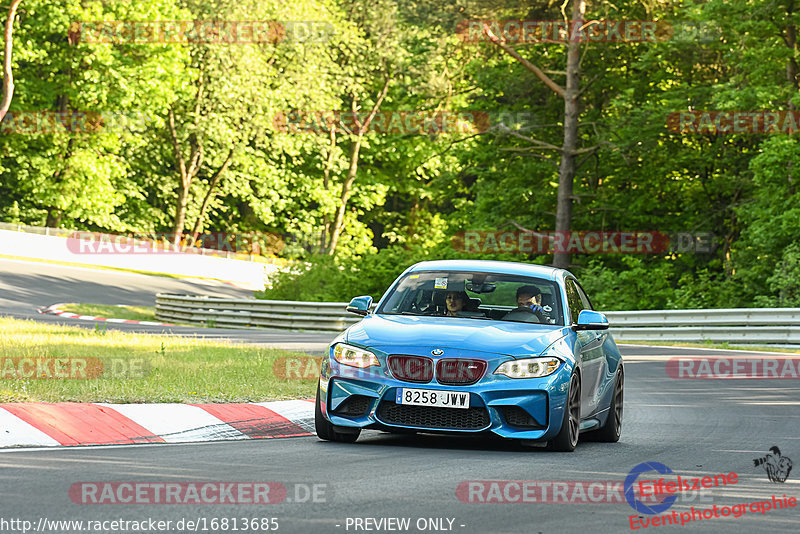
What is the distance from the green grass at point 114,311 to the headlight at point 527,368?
2561 centimetres

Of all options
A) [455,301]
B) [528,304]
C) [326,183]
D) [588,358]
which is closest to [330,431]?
[455,301]

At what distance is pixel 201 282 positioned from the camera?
53594mm

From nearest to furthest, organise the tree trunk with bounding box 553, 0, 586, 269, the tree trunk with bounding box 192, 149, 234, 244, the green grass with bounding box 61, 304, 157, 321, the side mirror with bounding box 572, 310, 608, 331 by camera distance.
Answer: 1. the side mirror with bounding box 572, 310, 608, 331
2. the green grass with bounding box 61, 304, 157, 321
3. the tree trunk with bounding box 553, 0, 586, 269
4. the tree trunk with bounding box 192, 149, 234, 244

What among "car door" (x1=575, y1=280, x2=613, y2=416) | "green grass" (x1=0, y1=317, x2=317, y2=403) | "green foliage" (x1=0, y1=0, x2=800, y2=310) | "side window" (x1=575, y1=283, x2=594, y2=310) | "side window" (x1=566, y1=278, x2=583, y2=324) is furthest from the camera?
"green foliage" (x1=0, y1=0, x2=800, y2=310)

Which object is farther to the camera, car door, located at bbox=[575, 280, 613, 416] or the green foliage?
the green foliage

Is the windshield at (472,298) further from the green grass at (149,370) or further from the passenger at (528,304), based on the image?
the green grass at (149,370)

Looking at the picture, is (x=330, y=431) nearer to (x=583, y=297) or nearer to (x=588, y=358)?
(x=588, y=358)

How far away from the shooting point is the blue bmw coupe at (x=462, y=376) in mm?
9234

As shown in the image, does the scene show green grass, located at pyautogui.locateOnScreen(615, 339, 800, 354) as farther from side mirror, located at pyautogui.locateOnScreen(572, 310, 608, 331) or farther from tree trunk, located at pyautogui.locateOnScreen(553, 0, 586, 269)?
side mirror, located at pyautogui.locateOnScreen(572, 310, 608, 331)

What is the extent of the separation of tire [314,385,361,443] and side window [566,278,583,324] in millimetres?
2296

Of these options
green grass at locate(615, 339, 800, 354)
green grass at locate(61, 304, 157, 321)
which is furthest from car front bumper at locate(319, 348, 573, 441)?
green grass at locate(61, 304, 157, 321)

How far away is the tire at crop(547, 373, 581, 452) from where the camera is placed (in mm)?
9508

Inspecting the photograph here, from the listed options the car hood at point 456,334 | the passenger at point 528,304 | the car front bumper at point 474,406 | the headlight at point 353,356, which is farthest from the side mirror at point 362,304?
the passenger at point 528,304

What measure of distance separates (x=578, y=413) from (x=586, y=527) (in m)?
3.56
